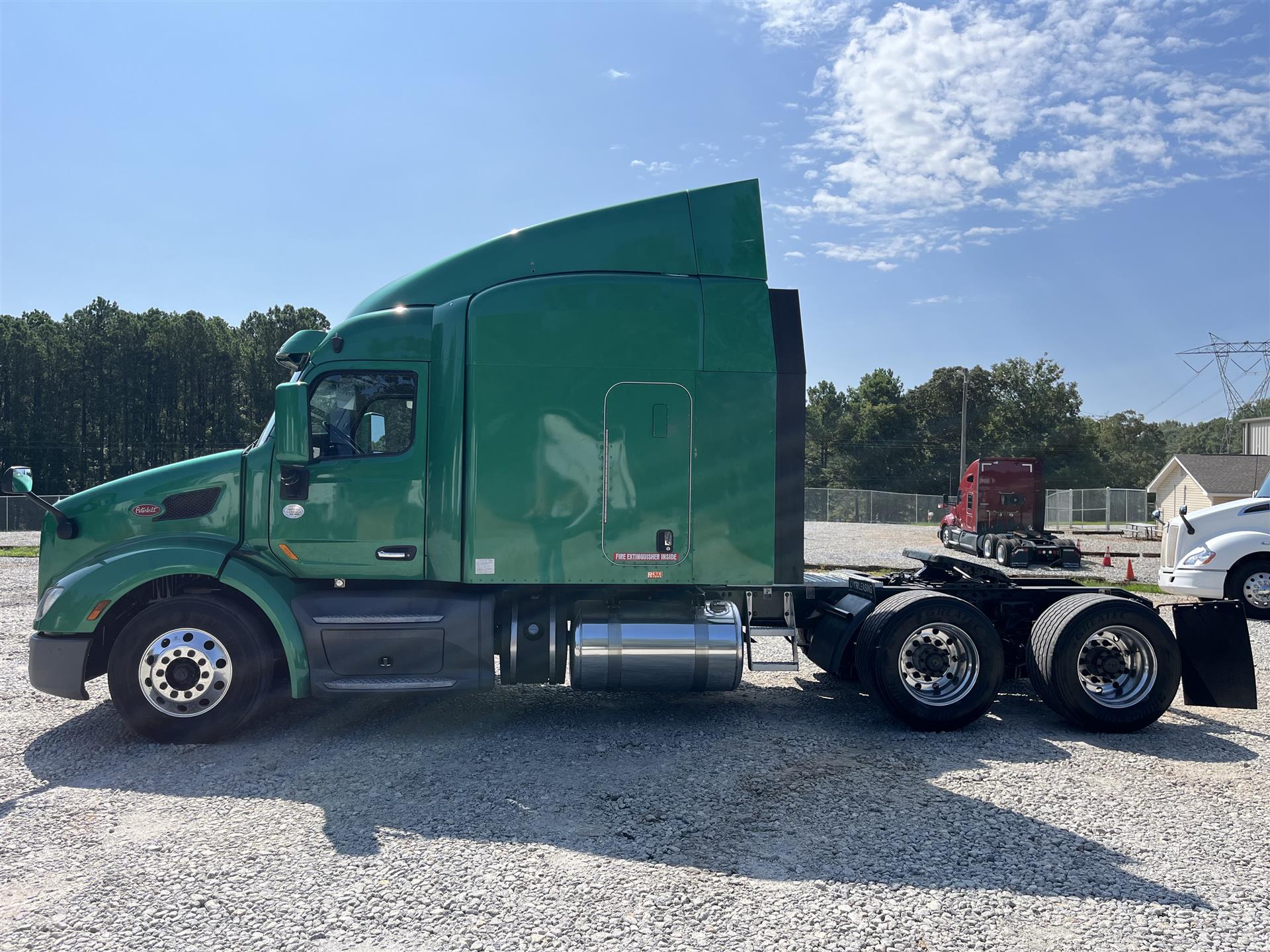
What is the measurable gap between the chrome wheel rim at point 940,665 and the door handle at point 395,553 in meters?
3.86

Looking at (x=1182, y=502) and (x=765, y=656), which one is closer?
(x=765, y=656)

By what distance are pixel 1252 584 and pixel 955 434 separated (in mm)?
66310

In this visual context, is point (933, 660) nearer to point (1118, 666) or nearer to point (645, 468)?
point (1118, 666)

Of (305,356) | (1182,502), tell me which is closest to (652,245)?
(305,356)

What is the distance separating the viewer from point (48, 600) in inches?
239

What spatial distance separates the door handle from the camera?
6.36 m

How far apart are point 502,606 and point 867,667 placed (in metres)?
2.89

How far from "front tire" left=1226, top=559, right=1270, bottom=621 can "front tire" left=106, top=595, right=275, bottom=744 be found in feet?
44.1

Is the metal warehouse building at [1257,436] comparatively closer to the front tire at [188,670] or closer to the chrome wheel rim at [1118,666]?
the chrome wheel rim at [1118,666]

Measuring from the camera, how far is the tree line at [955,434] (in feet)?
237

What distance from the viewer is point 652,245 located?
658 cm

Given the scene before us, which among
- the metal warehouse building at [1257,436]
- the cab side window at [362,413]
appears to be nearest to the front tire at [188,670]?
the cab side window at [362,413]

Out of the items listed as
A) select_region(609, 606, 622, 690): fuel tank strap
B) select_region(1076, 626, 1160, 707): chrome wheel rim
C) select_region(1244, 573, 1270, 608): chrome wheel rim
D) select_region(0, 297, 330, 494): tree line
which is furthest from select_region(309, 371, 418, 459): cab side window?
select_region(0, 297, 330, 494): tree line

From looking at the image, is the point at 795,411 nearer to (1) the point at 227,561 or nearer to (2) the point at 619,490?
(2) the point at 619,490
